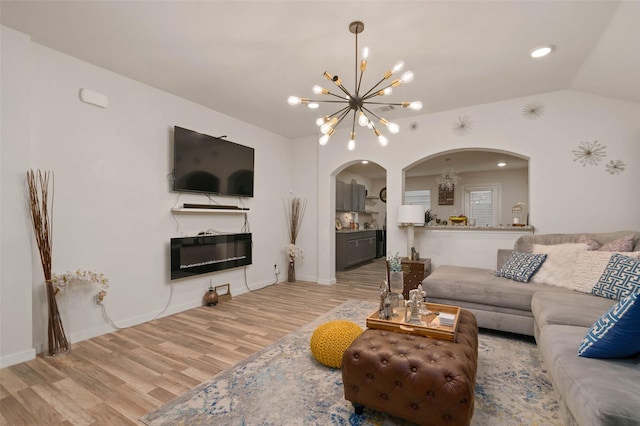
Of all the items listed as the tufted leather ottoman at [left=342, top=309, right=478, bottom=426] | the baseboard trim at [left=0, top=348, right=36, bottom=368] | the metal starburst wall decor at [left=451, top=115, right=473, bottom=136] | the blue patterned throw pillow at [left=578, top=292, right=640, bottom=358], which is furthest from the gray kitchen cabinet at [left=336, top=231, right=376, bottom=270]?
the blue patterned throw pillow at [left=578, top=292, right=640, bottom=358]

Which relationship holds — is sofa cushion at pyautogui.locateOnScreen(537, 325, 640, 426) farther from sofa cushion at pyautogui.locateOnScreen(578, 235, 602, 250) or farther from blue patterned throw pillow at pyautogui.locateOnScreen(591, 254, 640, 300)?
sofa cushion at pyautogui.locateOnScreen(578, 235, 602, 250)

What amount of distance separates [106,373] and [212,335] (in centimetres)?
92

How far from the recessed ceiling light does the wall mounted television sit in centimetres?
419

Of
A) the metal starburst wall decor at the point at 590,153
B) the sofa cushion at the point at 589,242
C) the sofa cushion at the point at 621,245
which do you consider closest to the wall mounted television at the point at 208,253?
the sofa cushion at the point at 589,242

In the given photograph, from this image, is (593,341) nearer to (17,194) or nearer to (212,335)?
(212,335)

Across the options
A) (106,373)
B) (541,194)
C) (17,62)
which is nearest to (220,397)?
(106,373)

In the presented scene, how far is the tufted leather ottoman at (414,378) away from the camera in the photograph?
4.66 ft

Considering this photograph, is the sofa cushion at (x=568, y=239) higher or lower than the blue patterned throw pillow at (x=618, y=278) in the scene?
higher

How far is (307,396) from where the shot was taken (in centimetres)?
192

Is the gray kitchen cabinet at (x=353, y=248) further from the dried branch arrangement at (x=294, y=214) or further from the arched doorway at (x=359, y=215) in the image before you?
the dried branch arrangement at (x=294, y=214)

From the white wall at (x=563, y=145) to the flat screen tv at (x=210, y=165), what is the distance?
8.93 ft

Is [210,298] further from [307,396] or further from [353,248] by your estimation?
[353,248]

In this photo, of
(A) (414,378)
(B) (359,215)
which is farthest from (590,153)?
(B) (359,215)

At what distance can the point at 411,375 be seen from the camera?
4.96ft
